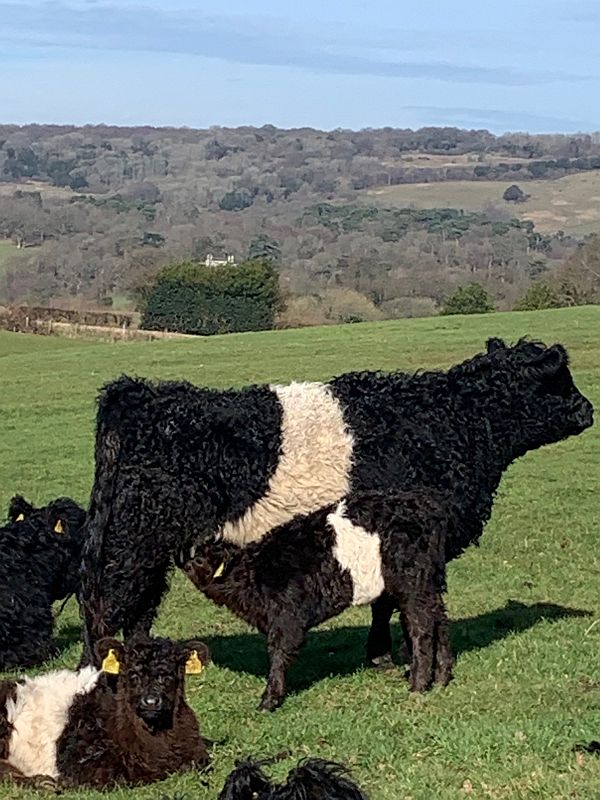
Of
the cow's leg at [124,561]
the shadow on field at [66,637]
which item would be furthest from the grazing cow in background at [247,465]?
the shadow on field at [66,637]

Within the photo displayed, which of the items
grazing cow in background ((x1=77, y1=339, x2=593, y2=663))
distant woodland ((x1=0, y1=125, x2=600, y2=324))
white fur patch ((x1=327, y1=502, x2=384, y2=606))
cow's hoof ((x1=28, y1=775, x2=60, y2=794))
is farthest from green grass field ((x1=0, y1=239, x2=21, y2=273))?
cow's hoof ((x1=28, y1=775, x2=60, y2=794))

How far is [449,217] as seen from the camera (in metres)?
148

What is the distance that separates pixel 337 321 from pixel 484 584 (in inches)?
1872

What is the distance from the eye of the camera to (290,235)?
128500 mm

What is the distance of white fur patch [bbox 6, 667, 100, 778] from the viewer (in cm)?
711

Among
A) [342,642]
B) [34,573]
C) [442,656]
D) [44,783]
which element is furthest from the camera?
Result: [342,642]

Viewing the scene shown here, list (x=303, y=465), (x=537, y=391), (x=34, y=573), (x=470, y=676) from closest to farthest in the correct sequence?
(x=470, y=676), (x=303, y=465), (x=34, y=573), (x=537, y=391)

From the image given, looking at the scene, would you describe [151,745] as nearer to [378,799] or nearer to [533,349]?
[378,799]

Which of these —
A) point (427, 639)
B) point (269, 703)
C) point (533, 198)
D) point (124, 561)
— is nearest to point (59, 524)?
point (124, 561)

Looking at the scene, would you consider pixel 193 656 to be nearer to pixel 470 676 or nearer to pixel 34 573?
pixel 470 676

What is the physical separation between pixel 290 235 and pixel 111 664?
122 meters

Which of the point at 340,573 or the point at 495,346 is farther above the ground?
the point at 495,346

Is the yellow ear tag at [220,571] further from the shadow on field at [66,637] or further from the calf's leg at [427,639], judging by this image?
the shadow on field at [66,637]

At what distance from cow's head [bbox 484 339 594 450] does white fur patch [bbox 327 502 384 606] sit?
7.18 feet
